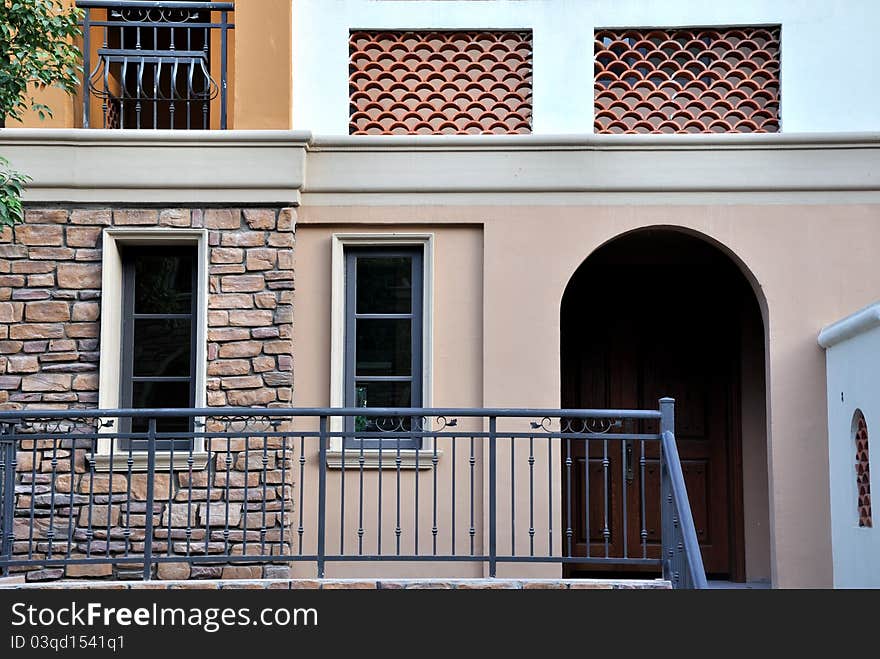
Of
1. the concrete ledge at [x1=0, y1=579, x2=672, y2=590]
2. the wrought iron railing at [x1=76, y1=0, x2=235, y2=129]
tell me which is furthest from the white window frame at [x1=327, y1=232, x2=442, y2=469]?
the concrete ledge at [x1=0, y1=579, x2=672, y2=590]

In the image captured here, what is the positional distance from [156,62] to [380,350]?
2675 millimetres

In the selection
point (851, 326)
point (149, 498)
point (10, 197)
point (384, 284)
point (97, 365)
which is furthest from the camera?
point (384, 284)

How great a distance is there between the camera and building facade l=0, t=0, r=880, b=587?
8383mm

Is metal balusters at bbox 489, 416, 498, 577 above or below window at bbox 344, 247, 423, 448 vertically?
below

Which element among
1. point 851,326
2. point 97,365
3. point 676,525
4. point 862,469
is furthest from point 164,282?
point 862,469

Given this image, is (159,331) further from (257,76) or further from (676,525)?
(676,525)

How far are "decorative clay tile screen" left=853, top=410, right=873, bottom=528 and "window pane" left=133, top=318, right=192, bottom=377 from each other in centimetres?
472

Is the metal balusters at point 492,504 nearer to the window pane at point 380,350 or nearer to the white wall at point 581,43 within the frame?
the window pane at point 380,350

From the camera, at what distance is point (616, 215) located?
873 centimetres

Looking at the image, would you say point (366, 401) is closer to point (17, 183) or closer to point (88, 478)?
point (88, 478)

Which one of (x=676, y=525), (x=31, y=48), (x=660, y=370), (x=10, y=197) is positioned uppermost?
(x=31, y=48)

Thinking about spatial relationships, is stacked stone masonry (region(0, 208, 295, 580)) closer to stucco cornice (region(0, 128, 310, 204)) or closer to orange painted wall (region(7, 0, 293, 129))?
stucco cornice (region(0, 128, 310, 204))

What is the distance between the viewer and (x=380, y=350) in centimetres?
877

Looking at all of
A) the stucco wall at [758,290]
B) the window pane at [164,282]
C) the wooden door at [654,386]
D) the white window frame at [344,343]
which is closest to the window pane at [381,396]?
the white window frame at [344,343]
